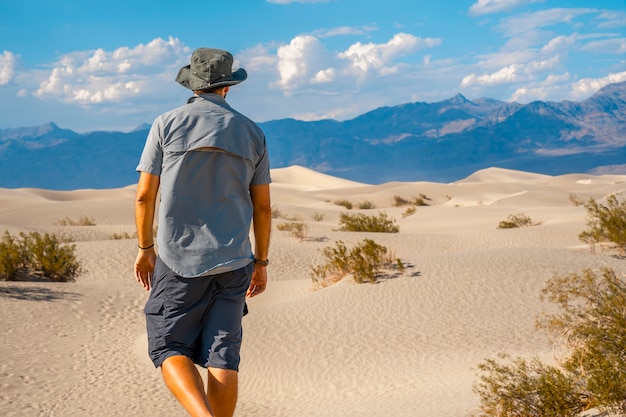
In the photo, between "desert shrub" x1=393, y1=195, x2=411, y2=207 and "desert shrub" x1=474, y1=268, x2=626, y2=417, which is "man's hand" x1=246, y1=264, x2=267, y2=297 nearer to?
"desert shrub" x1=474, y1=268, x2=626, y2=417

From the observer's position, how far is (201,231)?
11.9 feet

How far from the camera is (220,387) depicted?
371 centimetres

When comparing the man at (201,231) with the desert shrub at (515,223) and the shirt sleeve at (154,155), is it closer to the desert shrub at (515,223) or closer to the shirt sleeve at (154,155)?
the shirt sleeve at (154,155)

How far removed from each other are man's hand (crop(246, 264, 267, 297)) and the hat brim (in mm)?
1074

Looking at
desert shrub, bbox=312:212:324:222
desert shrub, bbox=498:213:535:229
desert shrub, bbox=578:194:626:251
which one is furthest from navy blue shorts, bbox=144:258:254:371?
desert shrub, bbox=312:212:324:222

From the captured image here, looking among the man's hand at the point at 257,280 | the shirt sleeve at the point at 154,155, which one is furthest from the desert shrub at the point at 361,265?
the shirt sleeve at the point at 154,155

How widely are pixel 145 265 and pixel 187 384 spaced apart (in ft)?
2.42

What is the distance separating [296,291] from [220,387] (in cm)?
836

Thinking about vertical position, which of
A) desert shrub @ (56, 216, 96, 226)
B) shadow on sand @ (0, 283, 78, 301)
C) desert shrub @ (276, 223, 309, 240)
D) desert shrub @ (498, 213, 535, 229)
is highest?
desert shrub @ (56, 216, 96, 226)

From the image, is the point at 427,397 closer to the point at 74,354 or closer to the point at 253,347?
the point at 253,347

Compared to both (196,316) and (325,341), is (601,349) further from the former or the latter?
(325,341)

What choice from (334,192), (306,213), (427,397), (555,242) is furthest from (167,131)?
(334,192)

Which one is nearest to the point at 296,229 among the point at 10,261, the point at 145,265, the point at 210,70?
the point at 10,261

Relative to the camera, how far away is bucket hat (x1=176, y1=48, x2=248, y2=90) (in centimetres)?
383
